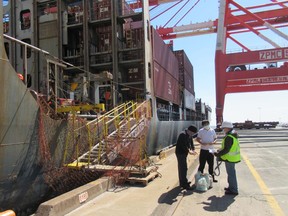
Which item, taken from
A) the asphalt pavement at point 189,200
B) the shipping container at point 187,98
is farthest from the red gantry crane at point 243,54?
the asphalt pavement at point 189,200

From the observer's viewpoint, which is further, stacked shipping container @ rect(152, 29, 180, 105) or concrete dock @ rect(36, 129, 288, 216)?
stacked shipping container @ rect(152, 29, 180, 105)

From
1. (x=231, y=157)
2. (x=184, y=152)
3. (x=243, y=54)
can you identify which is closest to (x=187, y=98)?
(x=243, y=54)

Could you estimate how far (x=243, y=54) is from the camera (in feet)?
98.6

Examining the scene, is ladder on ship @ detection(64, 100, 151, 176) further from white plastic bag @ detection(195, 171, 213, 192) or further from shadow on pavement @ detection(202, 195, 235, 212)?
shadow on pavement @ detection(202, 195, 235, 212)

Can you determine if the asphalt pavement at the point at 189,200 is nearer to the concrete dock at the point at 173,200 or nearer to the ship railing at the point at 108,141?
the concrete dock at the point at 173,200

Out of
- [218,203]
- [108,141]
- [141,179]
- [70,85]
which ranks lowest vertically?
[218,203]

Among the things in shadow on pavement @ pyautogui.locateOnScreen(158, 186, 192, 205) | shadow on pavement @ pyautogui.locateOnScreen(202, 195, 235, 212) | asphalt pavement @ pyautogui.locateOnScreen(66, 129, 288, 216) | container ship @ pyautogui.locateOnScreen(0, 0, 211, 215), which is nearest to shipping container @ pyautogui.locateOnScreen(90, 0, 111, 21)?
container ship @ pyautogui.locateOnScreen(0, 0, 211, 215)

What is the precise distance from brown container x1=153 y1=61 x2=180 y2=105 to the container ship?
79mm

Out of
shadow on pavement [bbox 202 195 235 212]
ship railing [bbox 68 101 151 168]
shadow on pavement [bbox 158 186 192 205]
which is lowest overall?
shadow on pavement [bbox 202 195 235 212]

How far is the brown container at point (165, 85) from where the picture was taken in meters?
22.6

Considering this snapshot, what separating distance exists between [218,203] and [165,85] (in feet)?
63.4

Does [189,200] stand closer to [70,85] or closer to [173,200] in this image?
[173,200]

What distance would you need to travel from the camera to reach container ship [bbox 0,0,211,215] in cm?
770

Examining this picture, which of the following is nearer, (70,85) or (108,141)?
(108,141)
